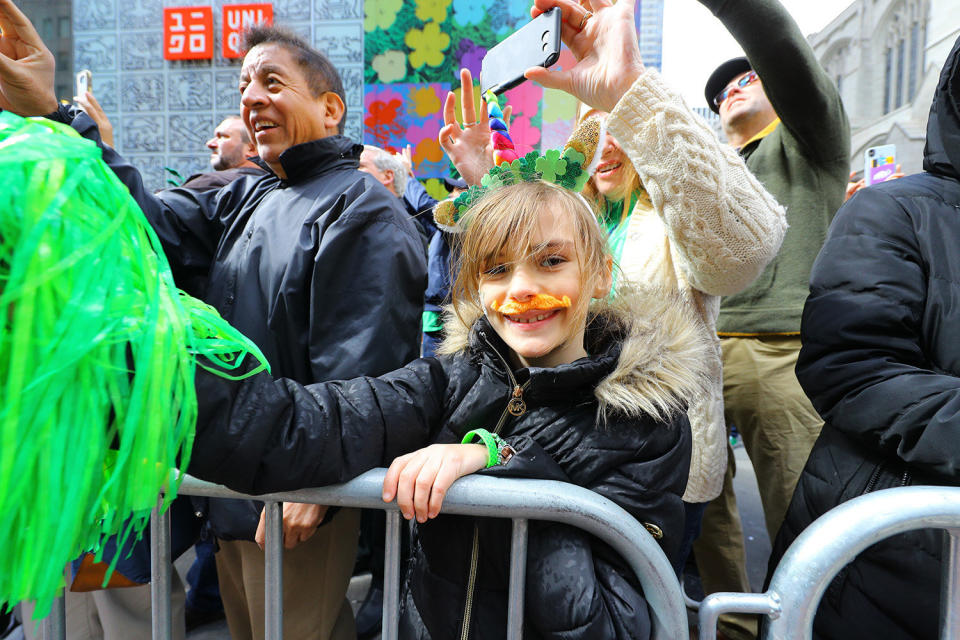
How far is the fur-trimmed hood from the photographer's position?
965mm

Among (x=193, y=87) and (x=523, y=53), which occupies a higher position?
(x=193, y=87)

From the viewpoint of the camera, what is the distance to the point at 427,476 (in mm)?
814

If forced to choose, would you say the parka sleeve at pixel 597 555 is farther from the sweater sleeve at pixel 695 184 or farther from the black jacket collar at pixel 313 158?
the black jacket collar at pixel 313 158

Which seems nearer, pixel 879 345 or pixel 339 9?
pixel 879 345

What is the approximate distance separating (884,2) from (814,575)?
8.57m

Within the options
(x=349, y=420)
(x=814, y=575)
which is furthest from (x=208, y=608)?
(x=814, y=575)

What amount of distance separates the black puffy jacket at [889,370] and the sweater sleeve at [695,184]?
0.14 meters

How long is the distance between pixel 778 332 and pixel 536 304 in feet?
3.98

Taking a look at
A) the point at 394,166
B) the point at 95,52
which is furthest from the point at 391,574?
the point at 95,52

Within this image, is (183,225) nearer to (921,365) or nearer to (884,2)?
(921,365)

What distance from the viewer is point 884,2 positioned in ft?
22.8

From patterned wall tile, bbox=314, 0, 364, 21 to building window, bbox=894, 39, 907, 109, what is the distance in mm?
5359

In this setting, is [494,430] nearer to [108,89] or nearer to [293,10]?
[293,10]

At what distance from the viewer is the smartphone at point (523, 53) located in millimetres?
1006
